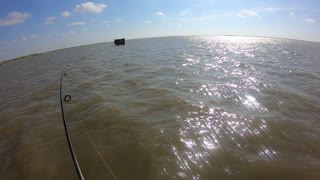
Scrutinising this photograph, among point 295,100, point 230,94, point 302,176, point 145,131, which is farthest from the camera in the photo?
point 230,94

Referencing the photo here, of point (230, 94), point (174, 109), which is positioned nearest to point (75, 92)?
point (174, 109)

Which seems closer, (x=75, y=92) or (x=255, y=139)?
(x=255, y=139)

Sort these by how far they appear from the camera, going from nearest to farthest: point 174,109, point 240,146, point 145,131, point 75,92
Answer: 1. point 240,146
2. point 145,131
3. point 174,109
4. point 75,92

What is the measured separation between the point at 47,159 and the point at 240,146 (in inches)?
195

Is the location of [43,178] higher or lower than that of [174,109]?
lower

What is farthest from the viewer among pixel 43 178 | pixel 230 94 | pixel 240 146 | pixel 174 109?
pixel 230 94

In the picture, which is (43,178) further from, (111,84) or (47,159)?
(111,84)

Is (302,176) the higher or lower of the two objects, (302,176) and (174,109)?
the lower

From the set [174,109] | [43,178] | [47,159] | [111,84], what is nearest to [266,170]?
[174,109]

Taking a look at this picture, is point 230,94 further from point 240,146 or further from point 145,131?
point 145,131

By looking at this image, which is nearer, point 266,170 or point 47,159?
point 266,170

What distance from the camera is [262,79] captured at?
1197cm

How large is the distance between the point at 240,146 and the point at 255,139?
0.61 meters

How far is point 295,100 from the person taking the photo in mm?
8375
